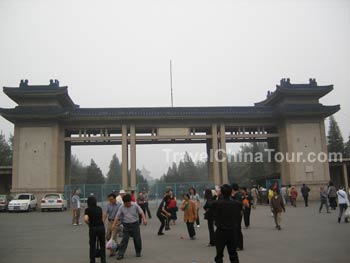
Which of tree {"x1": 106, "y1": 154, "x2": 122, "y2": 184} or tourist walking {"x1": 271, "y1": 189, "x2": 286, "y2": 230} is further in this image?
tree {"x1": 106, "y1": 154, "x2": 122, "y2": 184}

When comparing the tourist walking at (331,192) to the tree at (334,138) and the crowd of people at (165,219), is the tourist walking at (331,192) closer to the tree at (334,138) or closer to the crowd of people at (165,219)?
the crowd of people at (165,219)

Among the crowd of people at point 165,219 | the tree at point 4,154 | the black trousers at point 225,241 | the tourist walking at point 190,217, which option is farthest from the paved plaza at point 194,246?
the tree at point 4,154

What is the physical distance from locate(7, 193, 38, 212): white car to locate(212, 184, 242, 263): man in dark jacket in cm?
2457

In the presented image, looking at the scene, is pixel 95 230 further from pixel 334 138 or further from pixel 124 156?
pixel 334 138

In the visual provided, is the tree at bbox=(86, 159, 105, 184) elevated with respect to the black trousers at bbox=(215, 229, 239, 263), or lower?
elevated

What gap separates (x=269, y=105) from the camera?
40.4 meters

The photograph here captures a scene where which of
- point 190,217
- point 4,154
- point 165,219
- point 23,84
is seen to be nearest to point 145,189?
point 23,84

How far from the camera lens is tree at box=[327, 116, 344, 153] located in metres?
66.8

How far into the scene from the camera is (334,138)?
68.6 m

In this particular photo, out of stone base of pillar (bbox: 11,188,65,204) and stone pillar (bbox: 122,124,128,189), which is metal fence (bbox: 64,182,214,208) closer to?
stone pillar (bbox: 122,124,128,189)

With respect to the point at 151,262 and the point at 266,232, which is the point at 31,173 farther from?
the point at 151,262

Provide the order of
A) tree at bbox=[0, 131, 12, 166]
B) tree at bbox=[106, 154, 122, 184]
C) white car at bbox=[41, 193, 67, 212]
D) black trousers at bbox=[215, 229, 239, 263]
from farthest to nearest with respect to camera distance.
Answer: tree at bbox=[106, 154, 122, 184], tree at bbox=[0, 131, 12, 166], white car at bbox=[41, 193, 67, 212], black trousers at bbox=[215, 229, 239, 263]

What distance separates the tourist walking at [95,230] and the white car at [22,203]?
22.0 m

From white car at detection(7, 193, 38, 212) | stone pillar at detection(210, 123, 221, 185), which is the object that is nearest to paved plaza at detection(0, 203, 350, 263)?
white car at detection(7, 193, 38, 212)
